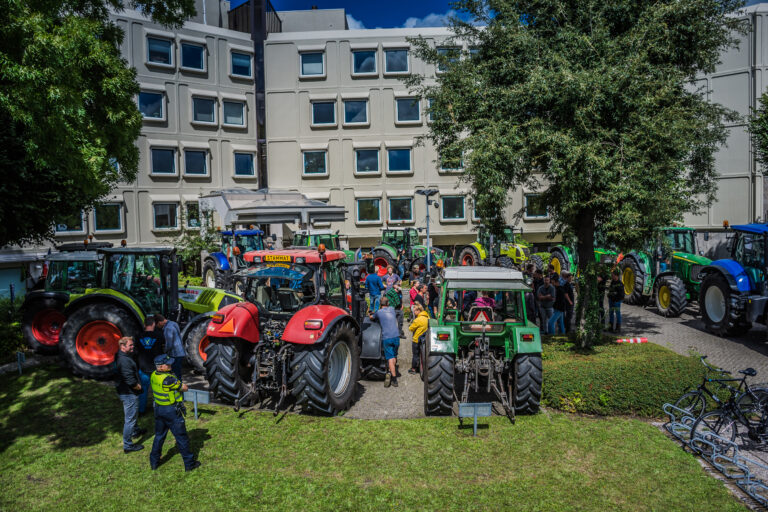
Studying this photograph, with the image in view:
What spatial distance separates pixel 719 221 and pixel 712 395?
22667 mm

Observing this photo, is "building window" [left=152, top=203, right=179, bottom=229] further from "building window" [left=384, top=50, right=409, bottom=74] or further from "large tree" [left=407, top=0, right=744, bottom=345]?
"large tree" [left=407, top=0, right=744, bottom=345]

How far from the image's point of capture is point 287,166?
27.2 m

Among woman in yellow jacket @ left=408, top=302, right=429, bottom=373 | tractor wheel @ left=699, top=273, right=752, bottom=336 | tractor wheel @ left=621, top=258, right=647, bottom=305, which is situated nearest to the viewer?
woman in yellow jacket @ left=408, top=302, right=429, bottom=373

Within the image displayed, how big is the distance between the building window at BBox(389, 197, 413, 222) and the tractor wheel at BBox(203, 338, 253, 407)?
20.8 meters

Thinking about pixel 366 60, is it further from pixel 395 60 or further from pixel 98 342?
pixel 98 342

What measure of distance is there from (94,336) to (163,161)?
18721 millimetres

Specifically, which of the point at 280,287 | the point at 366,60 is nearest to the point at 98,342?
the point at 280,287

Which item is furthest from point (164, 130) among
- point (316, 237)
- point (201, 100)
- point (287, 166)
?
point (316, 237)

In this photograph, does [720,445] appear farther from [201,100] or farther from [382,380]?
[201,100]

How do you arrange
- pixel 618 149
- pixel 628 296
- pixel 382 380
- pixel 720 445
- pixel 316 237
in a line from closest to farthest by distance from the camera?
pixel 720 445
pixel 618 149
pixel 382 380
pixel 628 296
pixel 316 237

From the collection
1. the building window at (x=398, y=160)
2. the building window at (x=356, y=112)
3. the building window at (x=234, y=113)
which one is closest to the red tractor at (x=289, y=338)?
the building window at (x=398, y=160)

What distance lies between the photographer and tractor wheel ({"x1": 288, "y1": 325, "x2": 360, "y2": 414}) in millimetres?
6828

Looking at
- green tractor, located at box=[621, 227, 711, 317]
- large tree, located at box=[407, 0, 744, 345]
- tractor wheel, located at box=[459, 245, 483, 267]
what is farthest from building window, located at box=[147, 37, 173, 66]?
green tractor, located at box=[621, 227, 711, 317]

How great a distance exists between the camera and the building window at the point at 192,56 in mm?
25312
